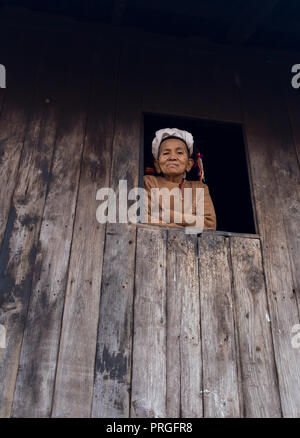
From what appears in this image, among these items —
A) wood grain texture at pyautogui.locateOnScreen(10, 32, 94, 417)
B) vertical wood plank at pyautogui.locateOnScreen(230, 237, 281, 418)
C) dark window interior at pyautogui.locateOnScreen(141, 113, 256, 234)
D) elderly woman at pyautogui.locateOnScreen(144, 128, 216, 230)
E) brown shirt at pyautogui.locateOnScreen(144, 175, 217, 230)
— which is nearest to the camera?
wood grain texture at pyautogui.locateOnScreen(10, 32, 94, 417)

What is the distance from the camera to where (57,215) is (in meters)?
2.79

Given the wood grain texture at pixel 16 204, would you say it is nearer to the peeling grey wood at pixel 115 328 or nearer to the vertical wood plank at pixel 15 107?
the vertical wood plank at pixel 15 107

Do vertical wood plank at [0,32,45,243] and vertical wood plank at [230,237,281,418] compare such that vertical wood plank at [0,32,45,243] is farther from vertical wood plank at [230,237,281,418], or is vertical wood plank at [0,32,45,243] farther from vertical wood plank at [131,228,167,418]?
vertical wood plank at [230,237,281,418]

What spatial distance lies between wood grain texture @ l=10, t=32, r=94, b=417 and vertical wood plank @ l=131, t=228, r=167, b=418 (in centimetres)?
42

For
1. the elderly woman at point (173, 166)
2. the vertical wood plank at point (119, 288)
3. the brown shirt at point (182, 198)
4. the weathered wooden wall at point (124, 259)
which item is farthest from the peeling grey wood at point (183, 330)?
the elderly woman at point (173, 166)

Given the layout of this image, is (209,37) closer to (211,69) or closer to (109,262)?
(211,69)

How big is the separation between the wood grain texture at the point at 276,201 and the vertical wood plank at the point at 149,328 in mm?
639

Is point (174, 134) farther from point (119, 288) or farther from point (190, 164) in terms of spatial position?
point (119, 288)

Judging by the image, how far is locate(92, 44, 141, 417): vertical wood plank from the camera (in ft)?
7.54

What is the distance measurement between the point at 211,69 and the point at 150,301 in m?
2.07

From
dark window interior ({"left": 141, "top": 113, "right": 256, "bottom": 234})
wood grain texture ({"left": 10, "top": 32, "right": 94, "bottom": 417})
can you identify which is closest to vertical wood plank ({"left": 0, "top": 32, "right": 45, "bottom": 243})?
wood grain texture ({"left": 10, "top": 32, "right": 94, "bottom": 417})

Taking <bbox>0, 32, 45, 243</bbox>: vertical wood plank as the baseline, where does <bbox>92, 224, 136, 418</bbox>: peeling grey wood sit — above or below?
below

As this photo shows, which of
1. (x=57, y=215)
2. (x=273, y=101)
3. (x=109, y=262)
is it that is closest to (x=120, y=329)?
(x=109, y=262)

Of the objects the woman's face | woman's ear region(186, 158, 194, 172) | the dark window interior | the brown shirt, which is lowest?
the brown shirt
